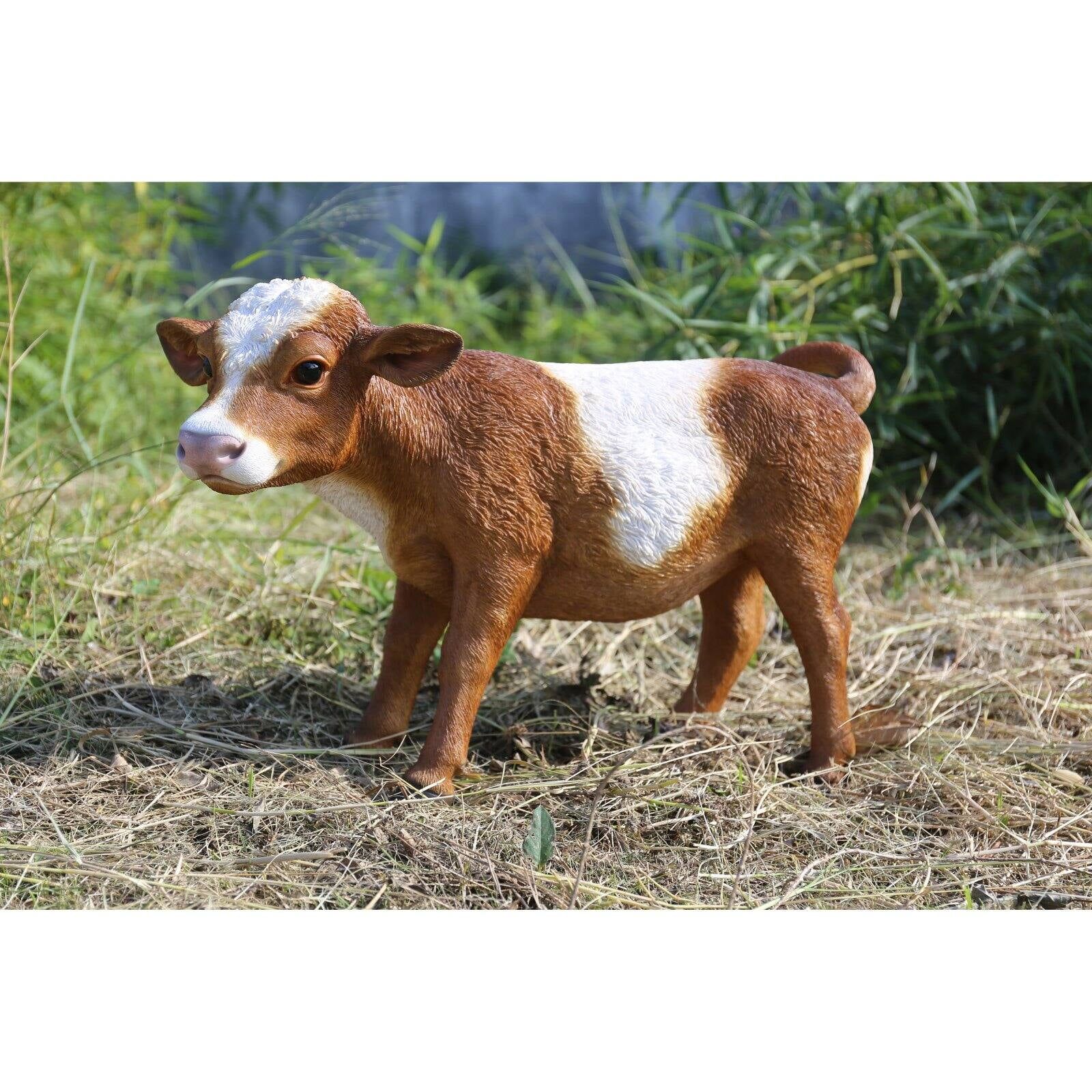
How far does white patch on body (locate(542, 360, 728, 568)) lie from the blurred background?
1.17 metres

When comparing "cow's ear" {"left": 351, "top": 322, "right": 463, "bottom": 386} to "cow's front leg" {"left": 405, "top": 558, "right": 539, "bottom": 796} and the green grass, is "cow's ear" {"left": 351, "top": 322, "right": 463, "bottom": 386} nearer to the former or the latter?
"cow's front leg" {"left": 405, "top": 558, "right": 539, "bottom": 796}

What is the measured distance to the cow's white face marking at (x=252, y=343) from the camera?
2334 millimetres

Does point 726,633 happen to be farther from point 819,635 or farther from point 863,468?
point 863,468

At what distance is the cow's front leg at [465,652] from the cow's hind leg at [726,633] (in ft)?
2.05

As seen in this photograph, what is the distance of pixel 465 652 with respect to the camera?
2625mm

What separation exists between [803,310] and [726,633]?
1795 mm

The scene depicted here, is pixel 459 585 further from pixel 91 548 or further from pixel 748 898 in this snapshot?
pixel 91 548

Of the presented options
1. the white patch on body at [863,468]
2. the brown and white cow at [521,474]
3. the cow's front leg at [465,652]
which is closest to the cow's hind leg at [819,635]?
the brown and white cow at [521,474]

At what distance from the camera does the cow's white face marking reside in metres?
2.33

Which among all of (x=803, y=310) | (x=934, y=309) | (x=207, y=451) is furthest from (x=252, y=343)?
(x=934, y=309)

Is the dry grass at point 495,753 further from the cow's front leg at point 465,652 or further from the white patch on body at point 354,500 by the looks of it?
the white patch on body at point 354,500

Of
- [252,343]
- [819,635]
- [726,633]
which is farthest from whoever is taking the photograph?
[726,633]

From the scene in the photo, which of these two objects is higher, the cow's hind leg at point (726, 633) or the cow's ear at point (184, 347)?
the cow's ear at point (184, 347)

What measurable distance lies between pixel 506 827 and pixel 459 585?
54 cm
